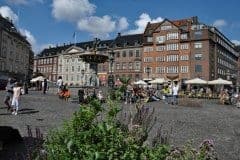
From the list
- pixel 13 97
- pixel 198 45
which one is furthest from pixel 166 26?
pixel 13 97

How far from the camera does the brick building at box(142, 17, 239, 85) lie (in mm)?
89812

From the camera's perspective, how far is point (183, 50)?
9256cm

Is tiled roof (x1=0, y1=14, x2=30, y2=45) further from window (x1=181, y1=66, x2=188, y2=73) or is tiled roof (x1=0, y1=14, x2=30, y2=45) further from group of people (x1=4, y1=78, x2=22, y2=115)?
group of people (x1=4, y1=78, x2=22, y2=115)

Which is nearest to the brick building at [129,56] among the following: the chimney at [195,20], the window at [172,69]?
the window at [172,69]

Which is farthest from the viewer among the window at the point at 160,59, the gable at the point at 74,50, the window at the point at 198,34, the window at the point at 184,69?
the gable at the point at 74,50

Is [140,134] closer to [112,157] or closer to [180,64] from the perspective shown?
[112,157]

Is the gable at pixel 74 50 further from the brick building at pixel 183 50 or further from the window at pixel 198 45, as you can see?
the window at pixel 198 45

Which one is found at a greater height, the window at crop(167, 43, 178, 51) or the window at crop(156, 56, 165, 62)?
the window at crop(167, 43, 178, 51)

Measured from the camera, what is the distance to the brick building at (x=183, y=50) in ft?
295

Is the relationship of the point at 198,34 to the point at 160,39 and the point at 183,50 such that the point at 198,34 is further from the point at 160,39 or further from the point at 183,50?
the point at 160,39

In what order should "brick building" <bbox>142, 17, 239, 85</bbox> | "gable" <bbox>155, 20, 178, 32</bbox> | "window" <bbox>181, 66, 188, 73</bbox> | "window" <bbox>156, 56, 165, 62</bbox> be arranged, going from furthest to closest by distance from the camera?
"window" <bbox>156, 56, 165, 62</bbox>, "gable" <bbox>155, 20, 178, 32</bbox>, "window" <bbox>181, 66, 188, 73</bbox>, "brick building" <bbox>142, 17, 239, 85</bbox>

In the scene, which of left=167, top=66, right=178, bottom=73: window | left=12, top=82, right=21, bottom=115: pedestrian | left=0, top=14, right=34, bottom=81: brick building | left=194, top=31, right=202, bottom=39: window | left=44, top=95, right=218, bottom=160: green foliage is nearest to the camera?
left=44, top=95, right=218, bottom=160: green foliage

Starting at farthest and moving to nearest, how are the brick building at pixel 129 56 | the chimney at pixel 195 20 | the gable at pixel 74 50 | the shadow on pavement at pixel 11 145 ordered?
the gable at pixel 74 50 → the brick building at pixel 129 56 → the chimney at pixel 195 20 → the shadow on pavement at pixel 11 145

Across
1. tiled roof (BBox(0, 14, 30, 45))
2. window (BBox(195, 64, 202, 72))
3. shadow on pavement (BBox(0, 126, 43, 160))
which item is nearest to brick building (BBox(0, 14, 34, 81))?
tiled roof (BBox(0, 14, 30, 45))
